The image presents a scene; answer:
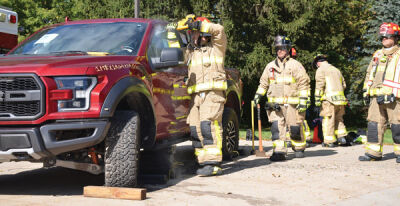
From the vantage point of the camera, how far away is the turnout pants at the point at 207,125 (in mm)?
6852

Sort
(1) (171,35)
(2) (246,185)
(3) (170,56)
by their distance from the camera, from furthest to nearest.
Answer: (1) (171,35), (2) (246,185), (3) (170,56)

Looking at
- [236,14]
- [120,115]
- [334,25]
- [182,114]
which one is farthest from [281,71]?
[334,25]

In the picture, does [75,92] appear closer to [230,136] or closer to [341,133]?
[230,136]

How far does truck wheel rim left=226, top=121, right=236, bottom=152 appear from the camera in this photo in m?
8.48

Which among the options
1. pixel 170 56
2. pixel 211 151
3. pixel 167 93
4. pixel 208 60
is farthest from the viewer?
pixel 208 60

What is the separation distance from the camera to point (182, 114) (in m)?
7.02

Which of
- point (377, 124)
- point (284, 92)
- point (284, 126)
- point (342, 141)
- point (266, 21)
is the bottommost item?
point (342, 141)

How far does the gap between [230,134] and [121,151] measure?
3.74 meters

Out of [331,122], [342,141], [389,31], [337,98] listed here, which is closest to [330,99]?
[337,98]

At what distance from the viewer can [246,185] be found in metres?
6.13

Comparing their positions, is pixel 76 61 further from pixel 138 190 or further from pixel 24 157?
pixel 138 190

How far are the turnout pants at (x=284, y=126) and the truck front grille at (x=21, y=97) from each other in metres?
4.77

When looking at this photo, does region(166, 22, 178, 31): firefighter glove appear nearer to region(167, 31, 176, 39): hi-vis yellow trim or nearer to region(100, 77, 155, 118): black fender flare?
region(167, 31, 176, 39): hi-vis yellow trim

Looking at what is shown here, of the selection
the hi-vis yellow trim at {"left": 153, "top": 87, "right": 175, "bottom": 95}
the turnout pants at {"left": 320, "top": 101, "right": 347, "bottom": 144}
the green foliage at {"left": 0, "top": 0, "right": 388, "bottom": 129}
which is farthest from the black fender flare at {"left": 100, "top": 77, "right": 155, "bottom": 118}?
the green foliage at {"left": 0, "top": 0, "right": 388, "bottom": 129}
